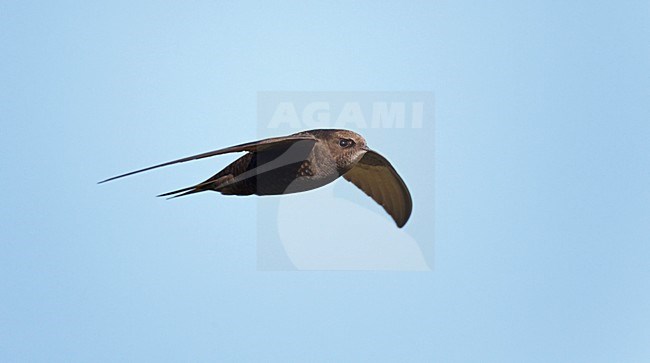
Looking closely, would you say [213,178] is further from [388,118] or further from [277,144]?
[388,118]

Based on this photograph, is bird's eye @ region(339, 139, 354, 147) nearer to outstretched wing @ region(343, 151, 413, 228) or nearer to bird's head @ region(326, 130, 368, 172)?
bird's head @ region(326, 130, 368, 172)

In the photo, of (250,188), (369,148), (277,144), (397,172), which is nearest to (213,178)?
(250,188)

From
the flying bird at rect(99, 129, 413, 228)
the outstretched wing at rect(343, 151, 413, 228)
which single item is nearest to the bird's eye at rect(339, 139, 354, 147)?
the flying bird at rect(99, 129, 413, 228)

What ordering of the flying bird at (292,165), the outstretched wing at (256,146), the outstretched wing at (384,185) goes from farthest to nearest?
the outstretched wing at (384,185)
the flying bird at (292,165)
the outstretched wing at (256,146)

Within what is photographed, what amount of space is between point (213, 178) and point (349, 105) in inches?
28.5

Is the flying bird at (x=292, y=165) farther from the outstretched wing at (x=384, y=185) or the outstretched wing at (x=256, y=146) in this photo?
the outstretched wing at (x=384, y=185)

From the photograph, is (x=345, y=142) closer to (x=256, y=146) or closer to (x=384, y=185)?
(x=256, y=146)

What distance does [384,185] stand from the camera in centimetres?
428

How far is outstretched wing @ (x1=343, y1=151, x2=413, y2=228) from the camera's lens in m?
4.12

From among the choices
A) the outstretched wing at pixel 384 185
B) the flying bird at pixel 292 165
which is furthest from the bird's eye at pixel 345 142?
the outstretched wing at pixel 384 185

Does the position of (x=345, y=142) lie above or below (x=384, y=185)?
above

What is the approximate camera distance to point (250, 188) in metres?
3.51

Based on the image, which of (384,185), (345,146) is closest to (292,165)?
(345,146)

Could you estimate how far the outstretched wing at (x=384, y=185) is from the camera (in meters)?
4.12
